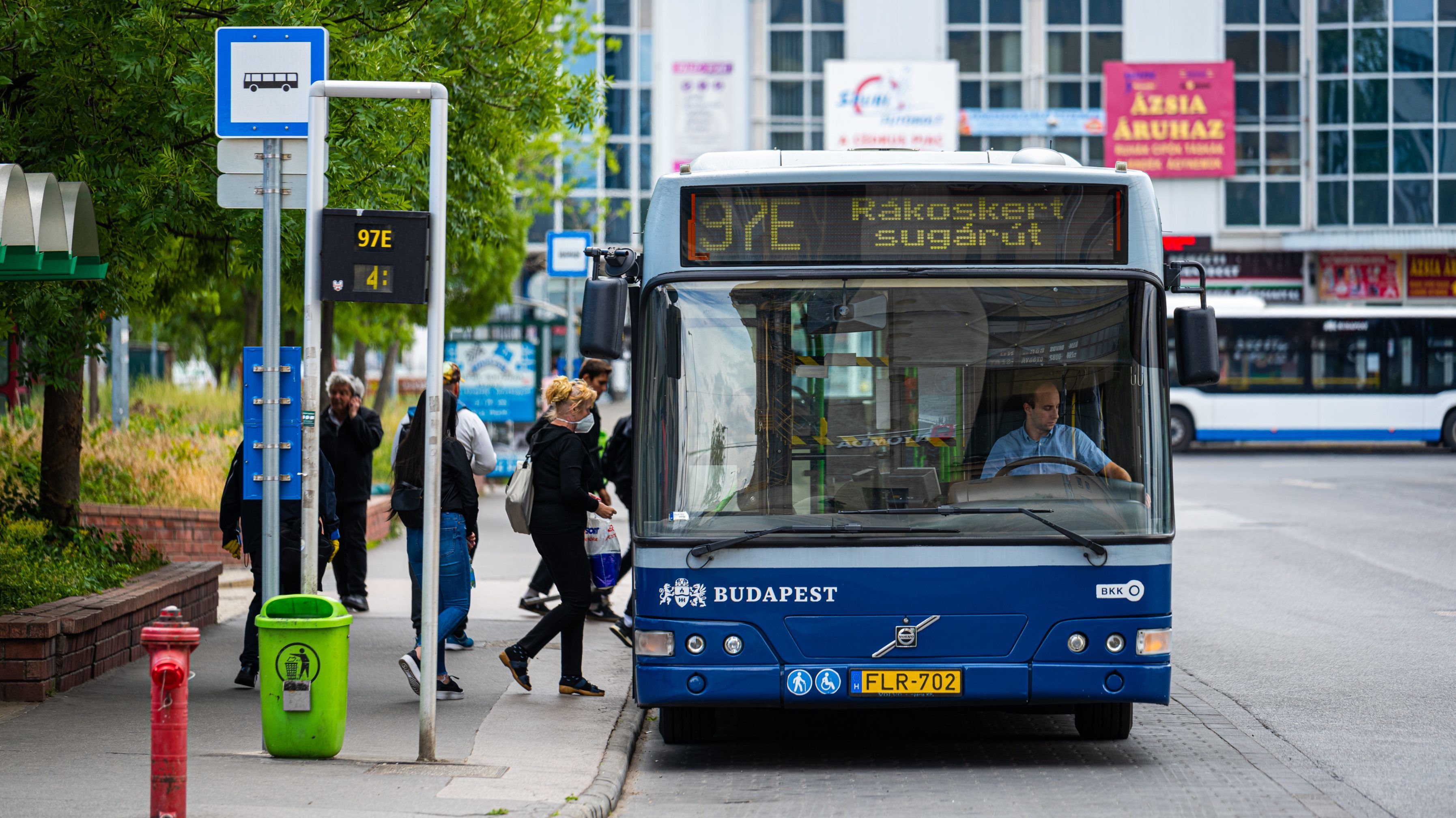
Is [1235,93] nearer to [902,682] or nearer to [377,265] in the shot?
[902,682]

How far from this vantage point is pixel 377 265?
258 inches

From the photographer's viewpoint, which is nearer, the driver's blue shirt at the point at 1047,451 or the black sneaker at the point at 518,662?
the driver's blue shirt at the point at 1047,451

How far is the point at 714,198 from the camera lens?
712cm

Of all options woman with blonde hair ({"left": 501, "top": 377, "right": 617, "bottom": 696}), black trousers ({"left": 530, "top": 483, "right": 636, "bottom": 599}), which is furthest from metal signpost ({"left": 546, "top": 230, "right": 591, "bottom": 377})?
woman with blonde hair ({"left": 501, "top": 377, "right": 617, "bottom": 696})

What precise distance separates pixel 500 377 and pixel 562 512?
43.6 ft

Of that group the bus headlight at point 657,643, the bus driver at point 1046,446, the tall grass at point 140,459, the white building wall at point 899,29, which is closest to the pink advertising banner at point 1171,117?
the white building wall at point 899,29

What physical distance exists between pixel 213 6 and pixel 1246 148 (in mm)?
41694

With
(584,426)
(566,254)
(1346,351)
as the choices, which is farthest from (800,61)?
(584,426)

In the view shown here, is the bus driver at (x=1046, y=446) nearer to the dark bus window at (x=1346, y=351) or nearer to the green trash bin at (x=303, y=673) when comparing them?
the green trash bin at (x=303, y=673)

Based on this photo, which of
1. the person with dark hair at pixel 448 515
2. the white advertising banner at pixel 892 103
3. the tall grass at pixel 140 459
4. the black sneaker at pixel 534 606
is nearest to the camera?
the person with dark hair at pixel 448 515

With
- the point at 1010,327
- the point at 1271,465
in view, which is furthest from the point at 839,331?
the point at 1271,465

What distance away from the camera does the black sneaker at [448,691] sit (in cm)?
849

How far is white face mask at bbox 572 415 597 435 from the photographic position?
347 inches

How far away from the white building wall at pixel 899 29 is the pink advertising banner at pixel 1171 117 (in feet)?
16.7
